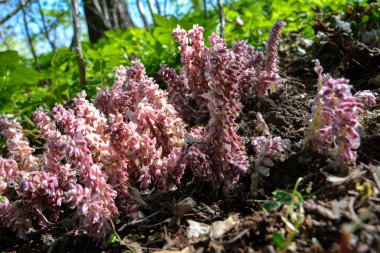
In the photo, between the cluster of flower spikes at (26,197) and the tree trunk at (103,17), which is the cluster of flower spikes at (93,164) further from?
the tree trunk at (103,17)

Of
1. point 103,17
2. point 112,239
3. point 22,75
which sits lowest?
point 112,239

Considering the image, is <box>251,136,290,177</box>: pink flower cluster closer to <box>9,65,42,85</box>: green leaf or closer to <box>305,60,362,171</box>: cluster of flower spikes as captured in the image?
<box>305,60,362,171</box>: cluster of flower spikes

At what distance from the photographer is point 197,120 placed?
8.56 ft

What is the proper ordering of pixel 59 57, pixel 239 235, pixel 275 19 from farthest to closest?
pixel 275 19 < pixel 59 57 < pixel 239 235

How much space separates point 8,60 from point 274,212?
2.89 metres

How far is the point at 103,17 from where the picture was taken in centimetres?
726

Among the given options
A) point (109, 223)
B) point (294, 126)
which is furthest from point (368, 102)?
point (109, 223)

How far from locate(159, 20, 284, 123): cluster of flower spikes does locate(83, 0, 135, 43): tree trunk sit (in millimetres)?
5246

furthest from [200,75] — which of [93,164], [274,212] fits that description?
[274,212]

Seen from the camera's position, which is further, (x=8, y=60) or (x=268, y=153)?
(x=8, y=60)

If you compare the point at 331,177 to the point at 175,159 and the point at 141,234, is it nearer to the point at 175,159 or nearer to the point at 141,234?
the point at 175,159

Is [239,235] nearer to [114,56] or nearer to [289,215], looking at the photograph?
[289,215]

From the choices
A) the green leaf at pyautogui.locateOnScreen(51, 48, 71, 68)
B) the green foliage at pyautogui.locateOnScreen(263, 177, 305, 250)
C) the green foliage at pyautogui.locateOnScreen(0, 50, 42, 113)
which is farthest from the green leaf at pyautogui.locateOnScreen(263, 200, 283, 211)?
the green leaf at pyautogui.locateOnScreen(51, 48, 71, 68)

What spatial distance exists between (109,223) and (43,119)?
36.0 inches
